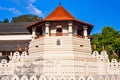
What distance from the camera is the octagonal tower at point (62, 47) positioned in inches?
844

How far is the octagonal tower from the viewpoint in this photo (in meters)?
21.4

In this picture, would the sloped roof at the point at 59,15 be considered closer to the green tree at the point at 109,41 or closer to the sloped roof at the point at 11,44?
the sloped roof at the point at 11,44

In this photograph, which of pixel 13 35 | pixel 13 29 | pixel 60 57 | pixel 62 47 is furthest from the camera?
pixel 13 29

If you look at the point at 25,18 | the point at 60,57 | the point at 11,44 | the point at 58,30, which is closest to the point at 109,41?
the point at 11,44

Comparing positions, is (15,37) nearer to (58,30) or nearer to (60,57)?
(58,30)

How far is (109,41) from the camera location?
122 ft

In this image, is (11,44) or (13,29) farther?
(13,29)

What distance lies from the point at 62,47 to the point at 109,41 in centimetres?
1619

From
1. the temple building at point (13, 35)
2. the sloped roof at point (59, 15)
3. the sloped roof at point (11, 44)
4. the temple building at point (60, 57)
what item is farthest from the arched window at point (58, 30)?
the temple building at point (13, 35)

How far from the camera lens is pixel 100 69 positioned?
→ 2214 cm

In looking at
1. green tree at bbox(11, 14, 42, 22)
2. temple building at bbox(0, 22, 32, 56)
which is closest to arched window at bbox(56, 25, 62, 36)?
temple building at bbox(0, 22, 32, 56)

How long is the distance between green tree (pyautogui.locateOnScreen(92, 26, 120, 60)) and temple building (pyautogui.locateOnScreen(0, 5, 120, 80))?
12553 mm

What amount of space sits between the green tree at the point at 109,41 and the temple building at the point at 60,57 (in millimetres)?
12553

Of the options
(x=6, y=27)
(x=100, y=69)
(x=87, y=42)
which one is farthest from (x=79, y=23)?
(x=6, y=27)
